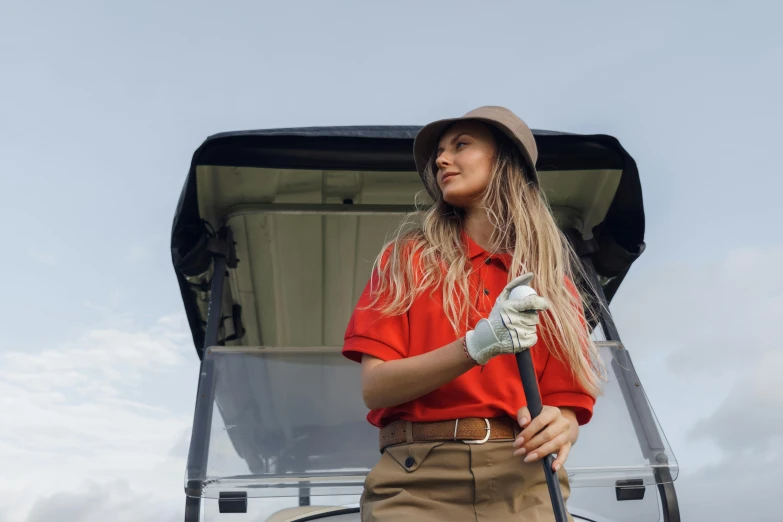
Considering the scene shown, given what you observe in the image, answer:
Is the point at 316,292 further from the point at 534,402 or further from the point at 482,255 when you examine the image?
the point at 534,402

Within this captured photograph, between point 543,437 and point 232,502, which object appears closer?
point 543,437

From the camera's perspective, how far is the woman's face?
7.22ft

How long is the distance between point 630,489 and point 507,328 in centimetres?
151

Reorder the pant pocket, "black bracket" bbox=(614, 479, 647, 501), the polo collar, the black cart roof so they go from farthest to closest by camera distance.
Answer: the black cart roof
"black bracket" bbox=(614, 479, 647, 501)
the polo collar
the pant pocket

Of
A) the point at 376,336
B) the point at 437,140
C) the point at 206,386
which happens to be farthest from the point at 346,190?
the point at 376,336

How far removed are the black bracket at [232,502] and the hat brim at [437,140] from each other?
1215 mm

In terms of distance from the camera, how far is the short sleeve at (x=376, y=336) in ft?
6.31

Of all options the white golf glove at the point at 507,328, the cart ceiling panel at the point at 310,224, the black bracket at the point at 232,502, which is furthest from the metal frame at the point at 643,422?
the black bracket at the point at 232,502

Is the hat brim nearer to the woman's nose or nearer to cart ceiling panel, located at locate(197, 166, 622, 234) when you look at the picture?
the woman's nose

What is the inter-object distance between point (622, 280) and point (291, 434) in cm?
185

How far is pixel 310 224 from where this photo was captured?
155 inches

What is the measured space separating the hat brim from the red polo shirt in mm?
370

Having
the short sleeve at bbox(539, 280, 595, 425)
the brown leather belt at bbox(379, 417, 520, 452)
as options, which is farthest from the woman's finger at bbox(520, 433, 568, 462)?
the short sleeve at bbox(539, 280, 595, 425)

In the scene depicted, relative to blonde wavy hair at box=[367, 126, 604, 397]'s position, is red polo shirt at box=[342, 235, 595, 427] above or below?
below
